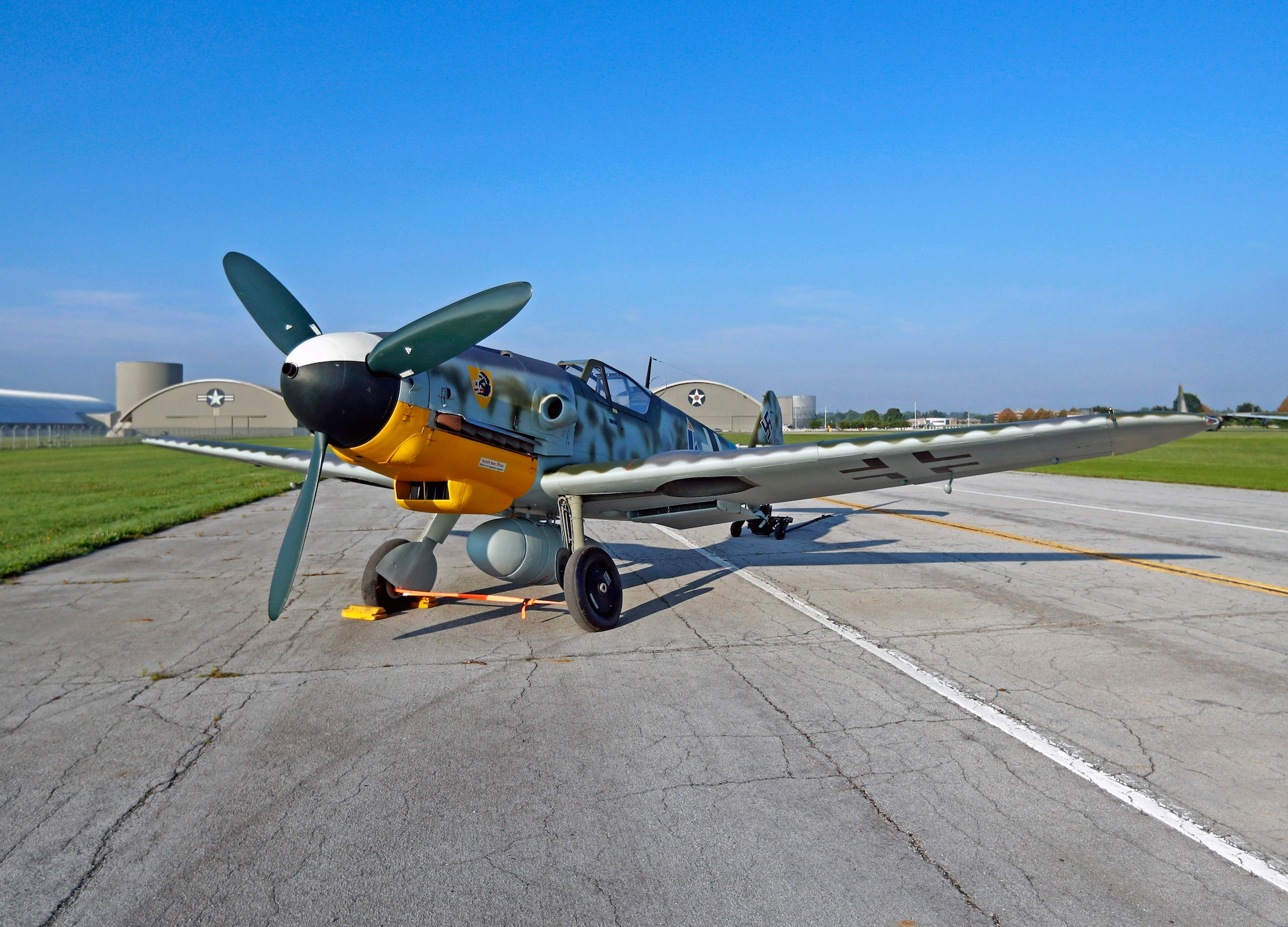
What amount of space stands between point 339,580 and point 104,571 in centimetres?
329

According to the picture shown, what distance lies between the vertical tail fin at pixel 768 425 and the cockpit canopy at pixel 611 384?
16.2ft

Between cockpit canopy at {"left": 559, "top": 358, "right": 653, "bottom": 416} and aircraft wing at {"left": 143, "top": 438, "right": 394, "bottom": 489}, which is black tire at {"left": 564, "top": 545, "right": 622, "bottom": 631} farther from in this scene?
aircraft wing at {"left": 143, "top": 438, "right": 394, "bottom": 489}

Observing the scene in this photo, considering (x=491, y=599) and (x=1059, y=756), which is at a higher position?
(x=491, y=599)

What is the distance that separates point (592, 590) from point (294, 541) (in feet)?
8.35

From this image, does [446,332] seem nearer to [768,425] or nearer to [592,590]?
[592,590]

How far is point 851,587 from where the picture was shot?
8.52m

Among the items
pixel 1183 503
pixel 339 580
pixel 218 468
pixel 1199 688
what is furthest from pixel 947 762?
pixel 218 468

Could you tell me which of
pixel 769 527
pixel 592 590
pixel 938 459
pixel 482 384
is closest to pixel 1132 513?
pixel 769 527

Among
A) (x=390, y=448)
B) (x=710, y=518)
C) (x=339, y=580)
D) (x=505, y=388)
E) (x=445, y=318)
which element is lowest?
(x=339, y=580)

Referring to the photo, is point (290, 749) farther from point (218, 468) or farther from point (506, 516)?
point (218, 468)

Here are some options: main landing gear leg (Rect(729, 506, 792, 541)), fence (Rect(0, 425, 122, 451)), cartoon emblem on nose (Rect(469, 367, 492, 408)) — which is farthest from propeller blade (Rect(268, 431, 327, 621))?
fence (Rect(0, 425, 122, 451))

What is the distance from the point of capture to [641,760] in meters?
3.92

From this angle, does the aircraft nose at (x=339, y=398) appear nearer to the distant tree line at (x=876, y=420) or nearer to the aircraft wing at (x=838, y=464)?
the aircraft wing at (x=838, y=464)

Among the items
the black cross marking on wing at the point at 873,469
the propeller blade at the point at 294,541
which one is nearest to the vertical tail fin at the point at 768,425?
the black cross marking on wing at the point at 873,469
